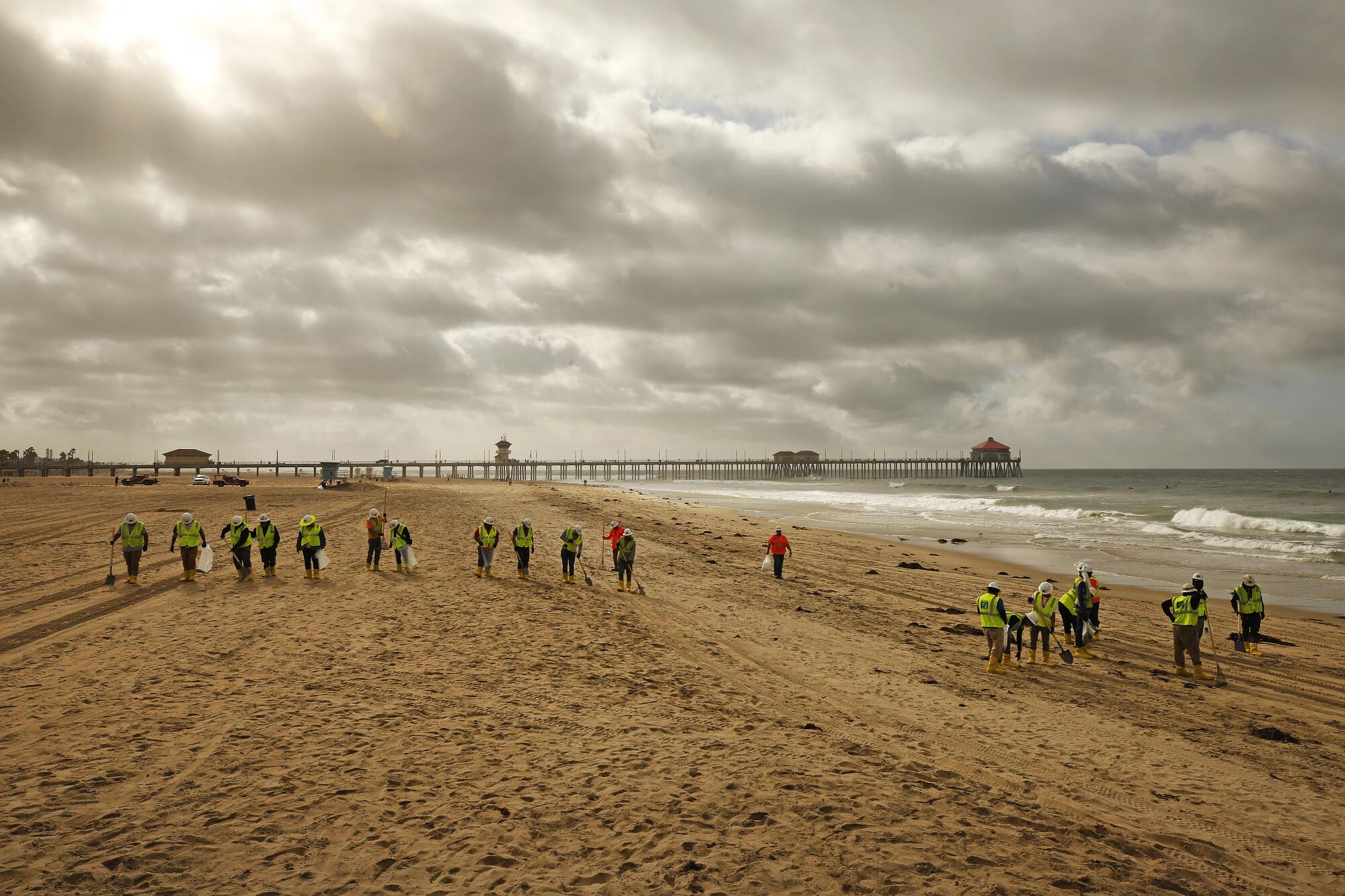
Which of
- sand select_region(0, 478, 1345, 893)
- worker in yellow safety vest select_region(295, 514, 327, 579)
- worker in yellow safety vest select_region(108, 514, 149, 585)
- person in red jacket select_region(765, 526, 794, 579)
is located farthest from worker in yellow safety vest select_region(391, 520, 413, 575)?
person in red jacket select_region(765, 526, 794, 579)

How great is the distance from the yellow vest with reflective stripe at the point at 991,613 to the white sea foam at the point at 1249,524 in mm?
33019

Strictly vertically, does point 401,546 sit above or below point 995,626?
above

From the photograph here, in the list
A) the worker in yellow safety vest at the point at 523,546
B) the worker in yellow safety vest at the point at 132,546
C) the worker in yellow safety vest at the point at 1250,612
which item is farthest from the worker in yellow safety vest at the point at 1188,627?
the worker in yellow safety vest at the point at 132,546

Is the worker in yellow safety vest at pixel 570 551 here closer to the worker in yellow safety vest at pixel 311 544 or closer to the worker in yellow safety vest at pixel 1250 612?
the worker in yellow safety vest at pixel 311 544

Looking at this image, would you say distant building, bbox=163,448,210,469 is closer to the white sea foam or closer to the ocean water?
the ocean water

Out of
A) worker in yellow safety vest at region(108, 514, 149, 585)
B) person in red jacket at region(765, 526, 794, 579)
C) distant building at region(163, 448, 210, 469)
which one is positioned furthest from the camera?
distant building at region(163, 448, 210, 469)

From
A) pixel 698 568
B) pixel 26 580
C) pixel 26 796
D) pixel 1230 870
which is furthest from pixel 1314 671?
pixel 26 580

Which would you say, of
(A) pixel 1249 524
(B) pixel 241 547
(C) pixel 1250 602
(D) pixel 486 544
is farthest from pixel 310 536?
(A) pixel 1249 524

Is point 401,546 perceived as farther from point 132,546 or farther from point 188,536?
point 132,546

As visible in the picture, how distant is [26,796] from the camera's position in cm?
625

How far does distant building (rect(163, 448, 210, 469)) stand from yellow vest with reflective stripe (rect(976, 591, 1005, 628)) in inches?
5108

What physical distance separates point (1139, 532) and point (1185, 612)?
2805 cm

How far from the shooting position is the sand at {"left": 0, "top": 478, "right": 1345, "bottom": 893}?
5.63 m

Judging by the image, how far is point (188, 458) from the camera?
117 m
